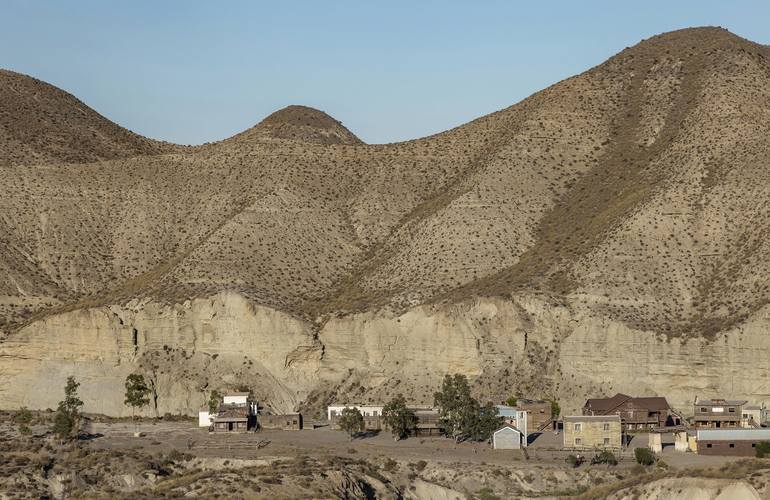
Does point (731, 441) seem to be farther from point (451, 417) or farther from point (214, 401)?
point (214, 401)

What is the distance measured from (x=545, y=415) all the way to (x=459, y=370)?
8119 millimetres

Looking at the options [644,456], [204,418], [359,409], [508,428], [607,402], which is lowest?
[644,456]

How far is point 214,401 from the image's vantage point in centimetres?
12119

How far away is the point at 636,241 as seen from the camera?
129000mm

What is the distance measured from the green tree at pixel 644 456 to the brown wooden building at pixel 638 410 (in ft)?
30.5

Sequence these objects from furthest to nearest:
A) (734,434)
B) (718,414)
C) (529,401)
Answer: (529,401), (718,414), (734,434)

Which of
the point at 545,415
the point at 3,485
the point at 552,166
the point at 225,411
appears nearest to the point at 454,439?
the point at 545,415

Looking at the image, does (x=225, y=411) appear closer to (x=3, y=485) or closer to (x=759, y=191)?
(x=3, y=485)

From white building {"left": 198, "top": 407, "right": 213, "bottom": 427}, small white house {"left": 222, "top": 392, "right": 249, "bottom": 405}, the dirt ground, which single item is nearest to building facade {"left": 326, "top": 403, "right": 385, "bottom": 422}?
the dirt ground

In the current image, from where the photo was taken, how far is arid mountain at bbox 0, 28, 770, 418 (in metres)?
123

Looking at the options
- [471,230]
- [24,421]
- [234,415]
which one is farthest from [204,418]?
[471,230]

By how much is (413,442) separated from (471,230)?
27.0 m

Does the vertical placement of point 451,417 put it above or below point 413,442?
above

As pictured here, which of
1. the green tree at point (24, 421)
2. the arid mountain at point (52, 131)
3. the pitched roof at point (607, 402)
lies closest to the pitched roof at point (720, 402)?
the pitched roof at point (607, 402)
